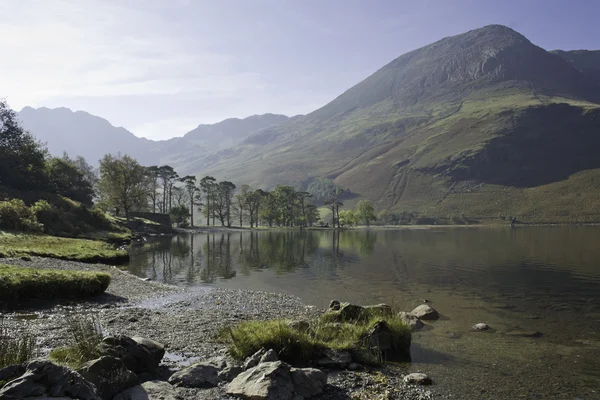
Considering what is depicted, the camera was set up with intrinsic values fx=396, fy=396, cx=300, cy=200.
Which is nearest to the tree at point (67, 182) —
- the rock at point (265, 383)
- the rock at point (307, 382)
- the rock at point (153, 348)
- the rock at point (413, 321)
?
the rock at point (413, 321)

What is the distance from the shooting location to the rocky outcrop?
959 cm

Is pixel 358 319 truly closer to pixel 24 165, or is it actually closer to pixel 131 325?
pixel 131 325

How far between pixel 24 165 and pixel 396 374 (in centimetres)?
7747

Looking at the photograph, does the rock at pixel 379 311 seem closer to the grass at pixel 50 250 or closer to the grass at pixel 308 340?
the grass at pixel 308 340

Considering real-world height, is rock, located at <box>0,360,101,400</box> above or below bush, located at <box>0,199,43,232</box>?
below

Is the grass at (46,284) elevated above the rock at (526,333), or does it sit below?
above

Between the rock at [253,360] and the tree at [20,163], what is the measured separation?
71.2m

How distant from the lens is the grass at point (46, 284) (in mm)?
18294

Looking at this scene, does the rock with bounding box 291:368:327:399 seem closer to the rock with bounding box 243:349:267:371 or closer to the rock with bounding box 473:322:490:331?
the rock with bounding box 243:349:267:371

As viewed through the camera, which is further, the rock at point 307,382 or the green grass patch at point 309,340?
the green grass patch at point 309,340

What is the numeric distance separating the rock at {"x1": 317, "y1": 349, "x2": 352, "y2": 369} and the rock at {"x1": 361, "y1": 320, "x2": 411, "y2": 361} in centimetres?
126

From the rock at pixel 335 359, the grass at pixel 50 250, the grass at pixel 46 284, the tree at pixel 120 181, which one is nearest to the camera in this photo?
the rock at pixel 335 359

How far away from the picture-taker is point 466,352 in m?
15.8

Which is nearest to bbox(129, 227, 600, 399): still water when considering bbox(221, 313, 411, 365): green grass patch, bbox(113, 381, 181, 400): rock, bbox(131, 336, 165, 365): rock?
bbox(221, 313, 411, 365): green grass patch
